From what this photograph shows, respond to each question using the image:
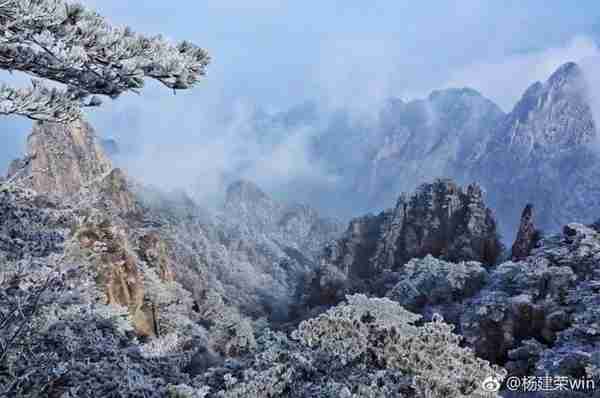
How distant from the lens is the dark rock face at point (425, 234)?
45.5 m

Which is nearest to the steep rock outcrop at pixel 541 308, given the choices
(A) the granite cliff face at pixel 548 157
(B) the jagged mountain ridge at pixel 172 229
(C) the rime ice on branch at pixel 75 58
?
(B) the jagged mountain ridge at pixel 172 229

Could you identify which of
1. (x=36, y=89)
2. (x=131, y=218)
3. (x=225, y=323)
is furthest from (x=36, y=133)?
(x=36, y=89)

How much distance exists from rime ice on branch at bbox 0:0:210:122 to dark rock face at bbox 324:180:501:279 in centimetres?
4124

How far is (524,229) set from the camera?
1464 inches

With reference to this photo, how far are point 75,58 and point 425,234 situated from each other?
155 feet

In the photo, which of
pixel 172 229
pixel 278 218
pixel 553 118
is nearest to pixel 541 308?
pixel 172 229

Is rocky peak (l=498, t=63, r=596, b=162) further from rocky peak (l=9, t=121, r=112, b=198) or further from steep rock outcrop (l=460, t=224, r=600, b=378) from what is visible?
steep rock outcrop (l=460, t=224, r=600, b=378)

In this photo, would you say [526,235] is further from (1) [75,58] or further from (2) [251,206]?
(2) [251,206]

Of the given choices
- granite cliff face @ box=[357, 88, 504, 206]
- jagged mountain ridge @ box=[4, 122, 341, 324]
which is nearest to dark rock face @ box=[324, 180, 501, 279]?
jagged mountain ridge @ box=[4, 122, 341, 324]

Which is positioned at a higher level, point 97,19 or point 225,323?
point 225,323

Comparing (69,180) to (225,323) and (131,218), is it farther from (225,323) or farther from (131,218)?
(225,323)

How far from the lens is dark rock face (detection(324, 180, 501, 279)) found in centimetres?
4550

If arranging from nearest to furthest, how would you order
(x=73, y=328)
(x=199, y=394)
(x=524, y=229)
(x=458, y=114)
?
(x=199, y=394) < (x=73, y=328) < (x=524, y=229) < (x=458, y=114)

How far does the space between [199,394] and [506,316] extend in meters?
18.1
